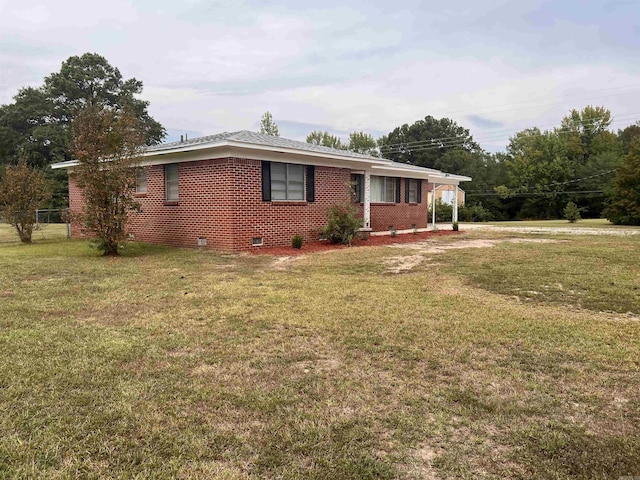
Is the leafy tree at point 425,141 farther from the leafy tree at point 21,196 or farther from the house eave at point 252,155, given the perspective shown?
the leafy tree at point 21,196

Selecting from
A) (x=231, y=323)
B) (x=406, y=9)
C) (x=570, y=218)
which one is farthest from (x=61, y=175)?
(x=570, y=218)

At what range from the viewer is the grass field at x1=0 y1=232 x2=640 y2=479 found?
227 centimetres

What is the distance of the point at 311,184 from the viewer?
13688mm

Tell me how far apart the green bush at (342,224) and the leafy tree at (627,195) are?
22.5m

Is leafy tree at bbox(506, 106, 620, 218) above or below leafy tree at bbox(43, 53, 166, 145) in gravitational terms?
below

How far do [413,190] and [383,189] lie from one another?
8.25ft

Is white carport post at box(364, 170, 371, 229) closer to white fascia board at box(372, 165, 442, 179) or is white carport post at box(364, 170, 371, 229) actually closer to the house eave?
the house eave

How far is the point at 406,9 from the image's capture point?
474 inches

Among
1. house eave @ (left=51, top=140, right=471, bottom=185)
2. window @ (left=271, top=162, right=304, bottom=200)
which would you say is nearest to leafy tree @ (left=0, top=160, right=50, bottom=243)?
house eave @ (left=51, top=140, right=471, bottom=185)

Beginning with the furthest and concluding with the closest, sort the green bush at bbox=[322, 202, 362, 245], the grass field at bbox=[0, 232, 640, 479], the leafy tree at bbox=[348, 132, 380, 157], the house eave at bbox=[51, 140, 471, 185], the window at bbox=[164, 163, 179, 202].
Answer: the leafy tree at bbox=[348, 132, 380, 157] → the green bush at bbox=[322, 202, 362, 245] → the window at bbox=[164, 163, 179, 202] → the house eave at bbox=[51, 140, 471, 185] → the grass field at bbox=[0, 232, 640, 479]

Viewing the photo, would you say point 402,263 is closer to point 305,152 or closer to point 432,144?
point 305,152

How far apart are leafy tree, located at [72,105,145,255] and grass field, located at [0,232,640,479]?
13.7ft

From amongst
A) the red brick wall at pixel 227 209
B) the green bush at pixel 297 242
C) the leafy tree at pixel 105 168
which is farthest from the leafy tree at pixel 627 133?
the leafy tree at pixel 105 168

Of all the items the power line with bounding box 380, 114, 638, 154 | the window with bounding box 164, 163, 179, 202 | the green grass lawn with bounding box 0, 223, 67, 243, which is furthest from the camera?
the power line with bounding box 380, 114, 638, 154
